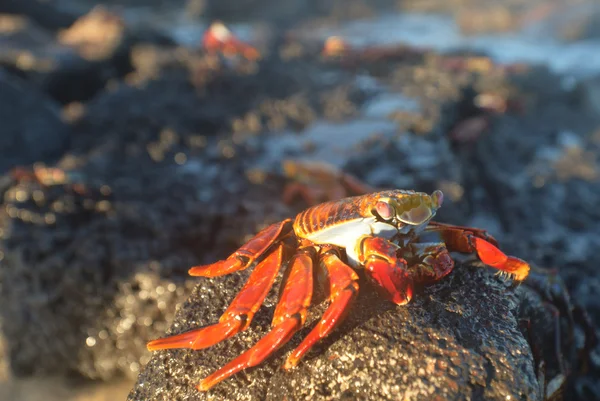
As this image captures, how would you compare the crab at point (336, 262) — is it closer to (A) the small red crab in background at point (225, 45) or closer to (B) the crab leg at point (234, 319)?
(B) the crab leg at point (234, 319)

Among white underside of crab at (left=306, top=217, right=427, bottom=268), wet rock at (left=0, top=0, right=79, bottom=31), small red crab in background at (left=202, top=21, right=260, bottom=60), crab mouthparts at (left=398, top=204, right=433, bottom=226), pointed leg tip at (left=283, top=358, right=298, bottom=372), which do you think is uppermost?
crab mouthparts at (left=398, top=204, right=433, bottom=226)

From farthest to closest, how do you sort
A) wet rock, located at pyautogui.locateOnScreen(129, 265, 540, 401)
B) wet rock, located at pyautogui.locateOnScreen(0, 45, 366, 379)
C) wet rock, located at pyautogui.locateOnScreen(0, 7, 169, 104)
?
wet rock, located at pyautogui.locateOnScreen(0, 7, 169, 104), wet rock, located at pyautogui.locateOnScreen(0, 45, 366, 379), wet rock, located at pyautogui.locateOnScreen(129, 265, 540, 401)

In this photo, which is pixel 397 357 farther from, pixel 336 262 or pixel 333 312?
pixel 336 262

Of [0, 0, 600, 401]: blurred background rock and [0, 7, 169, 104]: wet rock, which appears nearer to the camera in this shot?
[0, 0, 600, 401]: blurred background rock

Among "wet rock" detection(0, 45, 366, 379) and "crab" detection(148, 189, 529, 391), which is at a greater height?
"crab" detection(148, 189, 529, 391)

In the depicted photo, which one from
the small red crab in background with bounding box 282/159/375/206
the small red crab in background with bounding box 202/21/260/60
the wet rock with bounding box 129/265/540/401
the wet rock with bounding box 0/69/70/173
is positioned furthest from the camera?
the small red crab in background with bounding box 202/21/260/60

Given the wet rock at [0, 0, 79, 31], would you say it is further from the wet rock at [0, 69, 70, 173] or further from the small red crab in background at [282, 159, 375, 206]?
the small red crab in background at [282, 159, 375, 206]

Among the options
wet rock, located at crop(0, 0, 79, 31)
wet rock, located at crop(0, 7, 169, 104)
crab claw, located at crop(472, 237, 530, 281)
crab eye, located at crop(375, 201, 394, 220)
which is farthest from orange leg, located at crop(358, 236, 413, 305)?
wet rock, located at crop(0, 0, 79, 31)
